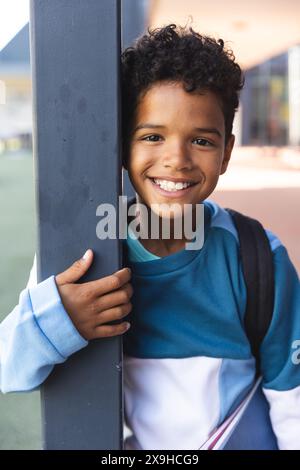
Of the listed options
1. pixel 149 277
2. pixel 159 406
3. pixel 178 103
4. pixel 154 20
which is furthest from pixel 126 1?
pixel 154 20

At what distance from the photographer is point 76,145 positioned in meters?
1.01

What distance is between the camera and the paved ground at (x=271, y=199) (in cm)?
555

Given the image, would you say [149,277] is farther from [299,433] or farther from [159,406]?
[299,433]

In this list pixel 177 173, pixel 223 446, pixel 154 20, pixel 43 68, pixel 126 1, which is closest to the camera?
pixel 43 68

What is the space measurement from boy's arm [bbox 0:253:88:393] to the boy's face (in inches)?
11.9

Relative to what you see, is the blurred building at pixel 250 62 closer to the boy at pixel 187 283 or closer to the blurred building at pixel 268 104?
the blurred building at pixel 268 104

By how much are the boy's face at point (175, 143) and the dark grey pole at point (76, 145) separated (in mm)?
113

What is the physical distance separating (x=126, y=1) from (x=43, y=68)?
49.4 inches

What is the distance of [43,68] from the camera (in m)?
0.99

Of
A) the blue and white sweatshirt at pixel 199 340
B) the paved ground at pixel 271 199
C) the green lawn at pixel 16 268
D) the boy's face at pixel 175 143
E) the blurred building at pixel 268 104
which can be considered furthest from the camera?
the blurred building at pixel 268 104

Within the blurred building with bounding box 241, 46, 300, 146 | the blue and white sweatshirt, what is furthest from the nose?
the blurred building with bounding box 241, 46, 300, 146

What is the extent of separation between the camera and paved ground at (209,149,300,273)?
555cm

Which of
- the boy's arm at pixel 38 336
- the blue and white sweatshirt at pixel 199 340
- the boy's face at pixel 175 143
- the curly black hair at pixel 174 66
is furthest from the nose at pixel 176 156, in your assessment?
the boy's arm at pixel 38 336

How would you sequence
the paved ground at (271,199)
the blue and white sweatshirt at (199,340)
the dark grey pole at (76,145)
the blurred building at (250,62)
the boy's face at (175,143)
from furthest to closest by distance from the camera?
the paved ground at (271,199) < the blurred building at (250,62) < the blue and white sweatshirt at (199,340) < the boy's face at (175,143) < the dark grey pole at (76,145)
